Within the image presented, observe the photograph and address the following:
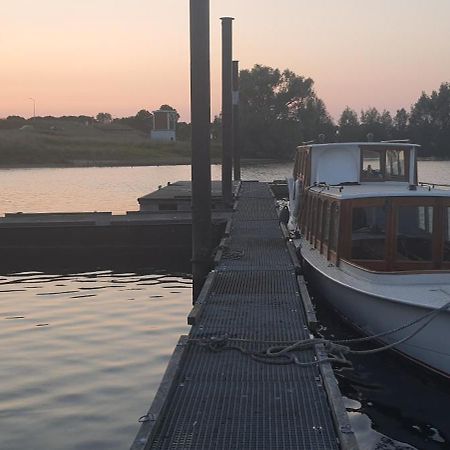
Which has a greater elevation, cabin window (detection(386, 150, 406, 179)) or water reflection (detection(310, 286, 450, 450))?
cabin window (detection(386, 150, 406, 179))

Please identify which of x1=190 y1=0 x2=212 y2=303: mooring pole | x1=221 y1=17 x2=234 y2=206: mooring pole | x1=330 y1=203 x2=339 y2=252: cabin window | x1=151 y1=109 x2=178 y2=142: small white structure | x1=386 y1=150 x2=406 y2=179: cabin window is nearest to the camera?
x1=330 y1=203 x2=339 y2=252: cabin window

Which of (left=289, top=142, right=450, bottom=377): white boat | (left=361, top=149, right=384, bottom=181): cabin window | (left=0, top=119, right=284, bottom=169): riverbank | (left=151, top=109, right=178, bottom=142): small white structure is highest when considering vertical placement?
(left=151, top=109, right=178, bottom=142): small white structure

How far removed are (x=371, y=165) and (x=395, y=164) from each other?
0.61 metres

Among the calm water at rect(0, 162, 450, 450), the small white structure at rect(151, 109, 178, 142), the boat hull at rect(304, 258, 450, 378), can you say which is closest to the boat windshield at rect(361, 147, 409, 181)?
the calm water at rect(0, 162, 450, 450)

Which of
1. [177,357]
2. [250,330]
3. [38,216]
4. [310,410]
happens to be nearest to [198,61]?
[250,330]

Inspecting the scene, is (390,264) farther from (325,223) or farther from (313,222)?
(313,222)

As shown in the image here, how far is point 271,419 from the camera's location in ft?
23.0

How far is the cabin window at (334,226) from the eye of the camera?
1275 cm

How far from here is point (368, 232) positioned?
12.2 m

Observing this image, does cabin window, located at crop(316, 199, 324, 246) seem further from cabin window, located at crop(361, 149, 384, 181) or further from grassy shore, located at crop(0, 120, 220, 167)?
grassy shore, located at crop(0, 120, 220, 167)

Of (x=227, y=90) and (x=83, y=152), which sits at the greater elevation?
(x=227, y=90)

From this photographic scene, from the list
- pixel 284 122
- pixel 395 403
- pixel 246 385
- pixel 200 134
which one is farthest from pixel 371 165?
pixel 284 122

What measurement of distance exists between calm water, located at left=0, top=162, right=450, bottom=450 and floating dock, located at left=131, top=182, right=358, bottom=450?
1.16 metres

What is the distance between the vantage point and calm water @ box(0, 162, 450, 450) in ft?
28.7
